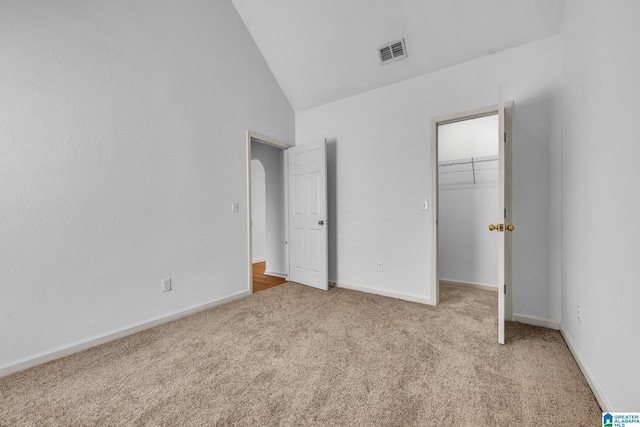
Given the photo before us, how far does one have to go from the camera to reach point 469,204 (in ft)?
12.4

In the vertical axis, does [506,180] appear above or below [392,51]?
below

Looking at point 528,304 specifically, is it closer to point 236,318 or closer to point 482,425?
point 482,425

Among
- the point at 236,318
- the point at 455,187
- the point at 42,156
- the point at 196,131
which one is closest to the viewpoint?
the point at 42,156

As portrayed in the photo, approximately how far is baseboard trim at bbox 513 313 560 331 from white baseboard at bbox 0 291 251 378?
310cm

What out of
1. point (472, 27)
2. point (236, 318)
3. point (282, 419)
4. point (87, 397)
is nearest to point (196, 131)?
point (236, 318)

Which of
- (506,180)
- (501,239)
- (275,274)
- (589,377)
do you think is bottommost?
(275,274)

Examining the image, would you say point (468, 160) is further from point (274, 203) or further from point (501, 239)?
point (274, 203)

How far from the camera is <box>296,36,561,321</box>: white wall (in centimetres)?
234

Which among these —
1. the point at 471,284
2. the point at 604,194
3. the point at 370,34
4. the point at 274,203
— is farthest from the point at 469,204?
the point at 274,203

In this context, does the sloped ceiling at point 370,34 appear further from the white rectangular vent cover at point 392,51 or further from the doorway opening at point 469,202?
the doorway opening at point 469,202

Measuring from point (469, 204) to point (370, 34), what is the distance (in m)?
2.60

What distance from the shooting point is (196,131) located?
2836 millimetres

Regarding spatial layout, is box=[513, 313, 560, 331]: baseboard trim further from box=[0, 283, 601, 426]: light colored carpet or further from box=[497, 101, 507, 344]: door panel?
box=[497, 101, 507, 344]: door panel

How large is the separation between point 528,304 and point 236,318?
2787 millimetres
